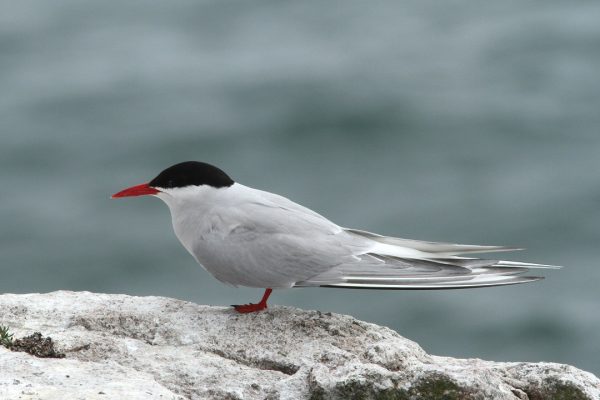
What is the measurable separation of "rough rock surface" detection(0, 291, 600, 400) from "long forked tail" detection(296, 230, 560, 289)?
230 mm

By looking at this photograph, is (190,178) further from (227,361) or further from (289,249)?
(227,361)

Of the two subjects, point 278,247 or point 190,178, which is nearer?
point 278,247

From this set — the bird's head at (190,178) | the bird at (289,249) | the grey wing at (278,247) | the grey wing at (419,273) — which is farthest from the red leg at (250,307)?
the bird's head at (190,178)

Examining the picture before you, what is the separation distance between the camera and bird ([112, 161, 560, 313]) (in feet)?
18.0

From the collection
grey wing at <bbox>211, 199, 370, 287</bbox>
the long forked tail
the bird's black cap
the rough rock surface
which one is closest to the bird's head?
the bird's black cap

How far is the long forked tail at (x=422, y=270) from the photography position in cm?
542

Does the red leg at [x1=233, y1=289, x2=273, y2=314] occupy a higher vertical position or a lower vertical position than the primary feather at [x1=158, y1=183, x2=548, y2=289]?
lower

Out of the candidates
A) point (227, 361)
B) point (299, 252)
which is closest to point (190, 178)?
point (299, 252)

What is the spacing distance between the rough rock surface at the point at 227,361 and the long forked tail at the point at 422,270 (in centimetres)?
23

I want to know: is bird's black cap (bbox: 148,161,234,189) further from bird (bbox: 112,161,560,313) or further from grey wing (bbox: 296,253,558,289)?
grey wing (bbox: 296,253,558,289)

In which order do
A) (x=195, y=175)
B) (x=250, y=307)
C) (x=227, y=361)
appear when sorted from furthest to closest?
(x=195, y=175) < (x=250, y=307) < (x=227, y=361)

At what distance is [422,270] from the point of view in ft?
18.1

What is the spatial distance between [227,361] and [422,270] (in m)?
1.18

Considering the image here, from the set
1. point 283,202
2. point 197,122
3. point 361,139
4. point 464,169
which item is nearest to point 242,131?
point 197,122
